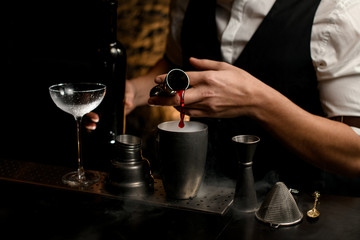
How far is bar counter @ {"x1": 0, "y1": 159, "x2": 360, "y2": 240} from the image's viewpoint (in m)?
0.84

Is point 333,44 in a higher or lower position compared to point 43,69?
higher

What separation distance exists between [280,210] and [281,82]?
29.1 inches

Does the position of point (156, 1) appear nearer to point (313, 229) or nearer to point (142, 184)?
point (142, 184)

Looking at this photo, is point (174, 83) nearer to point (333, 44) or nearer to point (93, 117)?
point (93, 117)

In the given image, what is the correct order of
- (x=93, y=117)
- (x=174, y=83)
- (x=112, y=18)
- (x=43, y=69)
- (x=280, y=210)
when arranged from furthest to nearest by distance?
(x=43, y=69)
(x=93, y=117)
(x=112, y=18)
(x=174, y=83)
(x=280, y=210)

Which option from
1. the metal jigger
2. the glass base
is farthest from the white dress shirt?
the glass base

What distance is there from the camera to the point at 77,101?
1092 millimetres

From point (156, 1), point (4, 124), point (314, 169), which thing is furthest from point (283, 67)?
point (156, 1)

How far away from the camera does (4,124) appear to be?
178 cm

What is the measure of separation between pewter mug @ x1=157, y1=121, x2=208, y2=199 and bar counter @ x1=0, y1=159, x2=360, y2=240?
37 mm

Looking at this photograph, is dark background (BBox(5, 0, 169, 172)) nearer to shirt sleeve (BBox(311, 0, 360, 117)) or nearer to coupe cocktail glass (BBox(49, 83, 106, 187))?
coupe cocktail glass (BBox(49, 83, 106, 187))

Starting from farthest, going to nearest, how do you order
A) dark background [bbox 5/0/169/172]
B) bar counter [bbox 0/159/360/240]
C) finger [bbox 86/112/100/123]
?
dark background [bbox 5/0/169/172], finger [bbox 86/112/100/123], bar counter [bbox 0/159/360/240]

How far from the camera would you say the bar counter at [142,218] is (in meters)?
0.84

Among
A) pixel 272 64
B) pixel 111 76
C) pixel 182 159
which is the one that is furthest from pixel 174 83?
pixel 272 64
